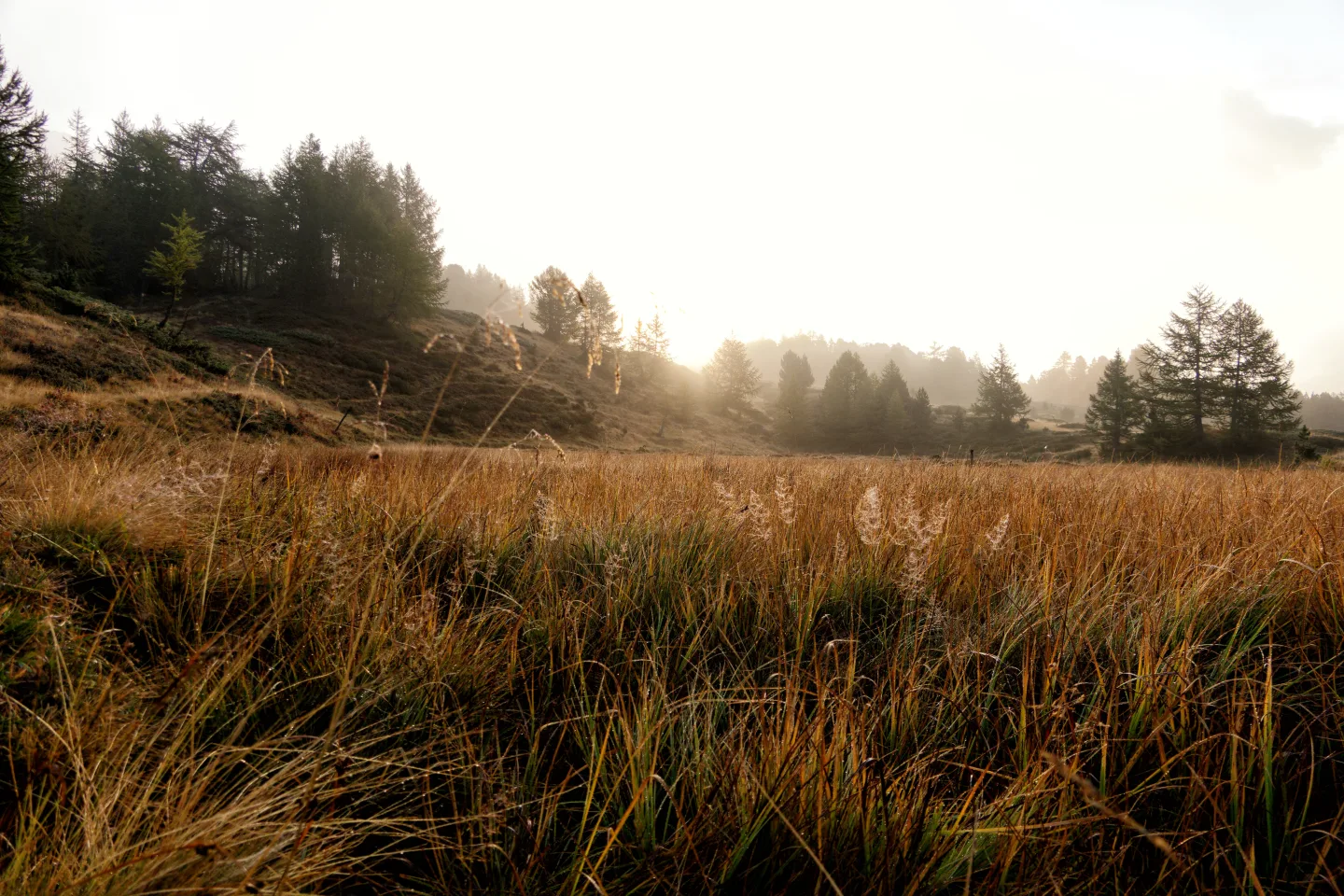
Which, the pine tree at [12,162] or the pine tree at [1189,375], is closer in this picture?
the pine tree at [12,162]

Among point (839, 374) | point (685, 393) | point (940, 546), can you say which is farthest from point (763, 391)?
point (940, 546)

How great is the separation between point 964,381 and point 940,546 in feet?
414

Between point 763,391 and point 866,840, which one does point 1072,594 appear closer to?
point 866,840

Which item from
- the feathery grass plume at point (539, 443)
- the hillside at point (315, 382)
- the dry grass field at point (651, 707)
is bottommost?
the dry grass field at point (651, 707)

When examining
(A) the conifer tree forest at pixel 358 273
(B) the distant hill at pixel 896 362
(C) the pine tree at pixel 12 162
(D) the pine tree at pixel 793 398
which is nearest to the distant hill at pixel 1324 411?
(B) the distant hill at pixel 896 362

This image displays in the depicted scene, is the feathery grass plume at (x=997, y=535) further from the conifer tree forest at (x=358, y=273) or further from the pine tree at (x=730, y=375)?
the pine tree at (x=730, y=375)

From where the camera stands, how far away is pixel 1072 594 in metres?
2.04

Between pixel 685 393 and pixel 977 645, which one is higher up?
pixel 685 393

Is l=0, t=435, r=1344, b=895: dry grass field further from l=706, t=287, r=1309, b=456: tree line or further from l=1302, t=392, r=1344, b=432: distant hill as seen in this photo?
l=1302, t=392, r=1344, b=432: distant hill

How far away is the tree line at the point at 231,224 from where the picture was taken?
40.9 m

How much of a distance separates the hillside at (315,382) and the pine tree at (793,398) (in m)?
3.41

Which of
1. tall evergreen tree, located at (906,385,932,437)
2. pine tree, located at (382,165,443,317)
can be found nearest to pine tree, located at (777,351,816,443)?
tall evergreen tree, located at (906,385,932,437)

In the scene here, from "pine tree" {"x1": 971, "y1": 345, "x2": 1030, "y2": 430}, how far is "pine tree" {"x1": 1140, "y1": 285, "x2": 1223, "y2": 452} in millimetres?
11469

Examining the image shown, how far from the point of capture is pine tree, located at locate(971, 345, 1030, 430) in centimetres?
5081
